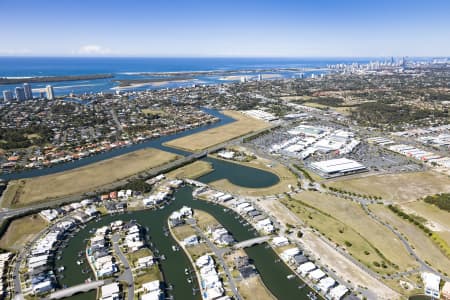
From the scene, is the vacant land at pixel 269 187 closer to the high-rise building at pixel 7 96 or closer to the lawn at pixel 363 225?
the lawn at pixel 363 225

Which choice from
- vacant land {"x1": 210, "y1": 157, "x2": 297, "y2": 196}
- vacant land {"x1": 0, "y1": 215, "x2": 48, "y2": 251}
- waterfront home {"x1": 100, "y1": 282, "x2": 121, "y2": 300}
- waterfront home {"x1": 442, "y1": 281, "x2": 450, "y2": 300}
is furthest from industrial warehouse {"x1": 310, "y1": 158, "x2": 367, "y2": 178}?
vacant land {"x1": 0, "y1": 215, "x2": 48, "y2": 251}

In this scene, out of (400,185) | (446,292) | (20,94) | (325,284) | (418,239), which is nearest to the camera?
(446,292)

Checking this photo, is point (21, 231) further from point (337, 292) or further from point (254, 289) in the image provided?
point (337, 292)

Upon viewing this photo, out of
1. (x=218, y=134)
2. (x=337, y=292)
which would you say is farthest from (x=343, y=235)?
(x=218, y=134)

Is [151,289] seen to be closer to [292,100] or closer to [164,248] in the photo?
[164,248]

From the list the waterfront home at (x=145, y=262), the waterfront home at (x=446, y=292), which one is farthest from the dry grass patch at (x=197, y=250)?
the waterfront home at (x=446, y=292)

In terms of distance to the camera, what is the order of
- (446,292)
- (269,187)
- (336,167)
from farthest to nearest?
(336,167)
(269,187)
(446,292)

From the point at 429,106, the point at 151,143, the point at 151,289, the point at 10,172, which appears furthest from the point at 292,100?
the point at 151,289

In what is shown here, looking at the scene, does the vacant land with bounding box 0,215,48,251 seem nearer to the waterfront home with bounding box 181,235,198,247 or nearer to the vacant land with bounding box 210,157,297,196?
the waterfront home with bounding box 181,235,198,247
